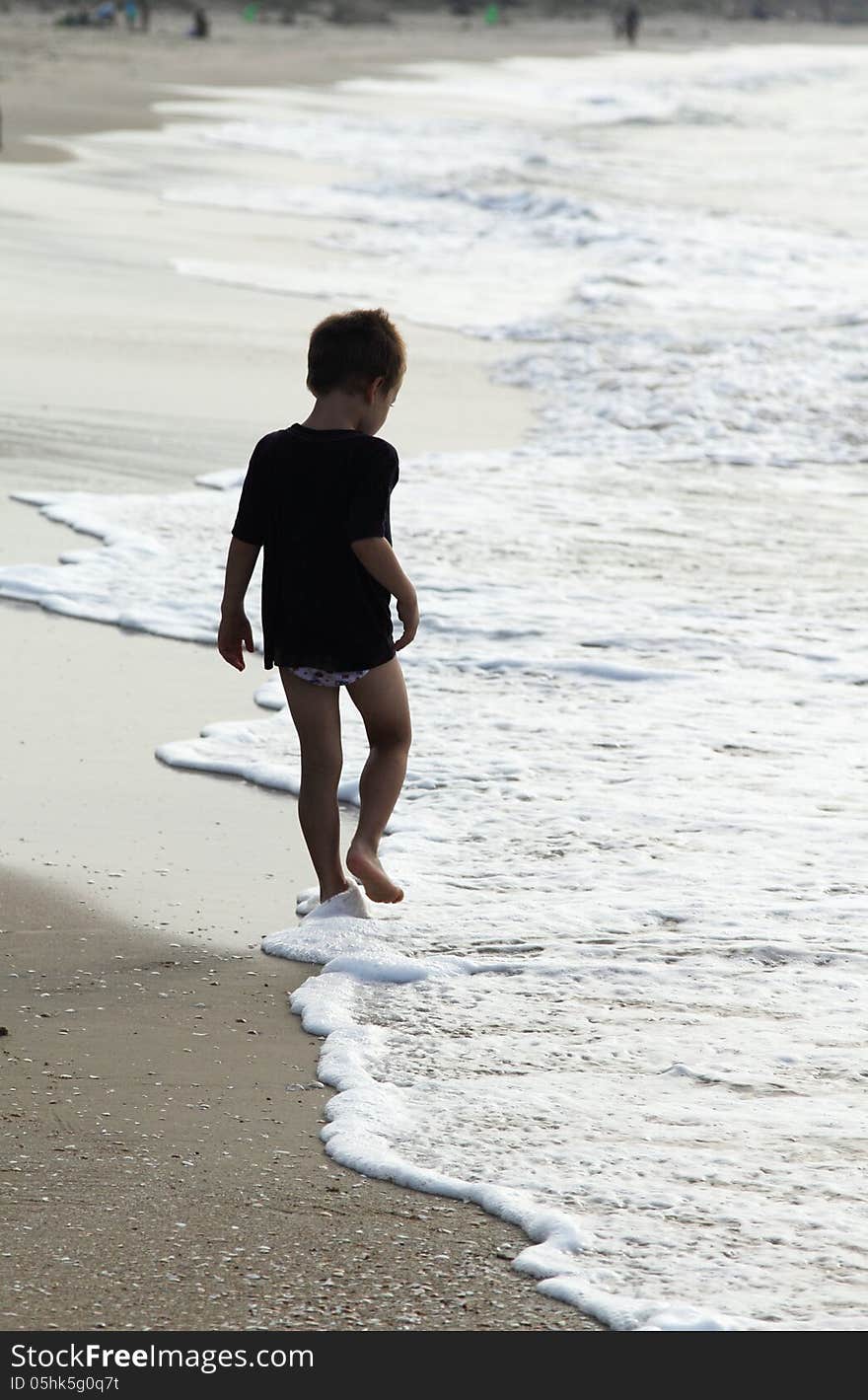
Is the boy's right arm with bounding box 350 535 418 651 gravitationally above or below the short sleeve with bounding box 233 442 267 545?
below

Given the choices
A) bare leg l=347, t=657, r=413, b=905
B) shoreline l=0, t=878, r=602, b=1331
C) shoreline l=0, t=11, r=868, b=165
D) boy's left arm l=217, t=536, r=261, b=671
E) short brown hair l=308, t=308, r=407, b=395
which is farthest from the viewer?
shoreline l=0, t=11, r=868, b=165

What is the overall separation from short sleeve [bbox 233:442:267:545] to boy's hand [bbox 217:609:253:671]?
0.57 feet

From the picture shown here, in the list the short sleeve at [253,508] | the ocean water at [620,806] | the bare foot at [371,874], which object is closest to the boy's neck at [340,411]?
the short sleeve at [253,508]

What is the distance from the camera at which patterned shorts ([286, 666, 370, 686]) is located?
3.86 metres

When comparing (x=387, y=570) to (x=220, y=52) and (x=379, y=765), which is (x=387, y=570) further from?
(x=220, y=52)

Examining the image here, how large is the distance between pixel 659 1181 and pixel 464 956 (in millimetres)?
966

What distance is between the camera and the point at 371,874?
12.9 feet

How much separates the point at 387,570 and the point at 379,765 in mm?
527

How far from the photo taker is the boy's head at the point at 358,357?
145 inches

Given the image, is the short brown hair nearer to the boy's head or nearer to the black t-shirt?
the boy's head

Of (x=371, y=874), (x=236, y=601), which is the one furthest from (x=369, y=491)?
(x=371, y=874)

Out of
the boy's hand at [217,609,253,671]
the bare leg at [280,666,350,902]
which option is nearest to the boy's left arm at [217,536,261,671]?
the boy's hand at [217,609,253,671]

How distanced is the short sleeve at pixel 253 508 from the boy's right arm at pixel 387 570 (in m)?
0.22

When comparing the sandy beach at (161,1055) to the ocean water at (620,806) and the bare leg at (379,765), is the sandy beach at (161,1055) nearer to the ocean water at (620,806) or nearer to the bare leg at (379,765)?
the ocean water at (620,806)
